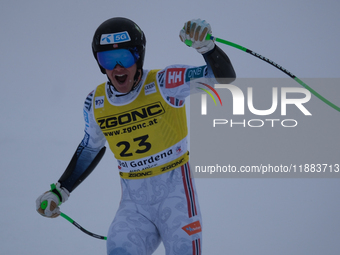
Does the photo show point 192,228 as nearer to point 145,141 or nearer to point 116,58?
point 145,141

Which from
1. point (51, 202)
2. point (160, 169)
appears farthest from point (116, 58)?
point (51, 202)

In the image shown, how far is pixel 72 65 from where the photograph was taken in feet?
20.3

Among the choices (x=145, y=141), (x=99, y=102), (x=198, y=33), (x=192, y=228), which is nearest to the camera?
(x=198, y=33)

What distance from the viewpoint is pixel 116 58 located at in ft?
8.99

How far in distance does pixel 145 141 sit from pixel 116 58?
1.78 ft

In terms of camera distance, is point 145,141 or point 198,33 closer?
point 198,33

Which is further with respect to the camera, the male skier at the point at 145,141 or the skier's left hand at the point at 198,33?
the male skier at the point at 145,141

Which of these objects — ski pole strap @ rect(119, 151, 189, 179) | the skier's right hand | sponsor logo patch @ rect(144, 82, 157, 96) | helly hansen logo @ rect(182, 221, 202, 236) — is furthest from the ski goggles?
helly hansen logo @ rect(182, 221, 202, 236)

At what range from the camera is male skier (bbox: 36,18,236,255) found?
105 inches

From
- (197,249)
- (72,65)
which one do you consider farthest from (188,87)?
(72,65)

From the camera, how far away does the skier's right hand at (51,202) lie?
2.95 metres

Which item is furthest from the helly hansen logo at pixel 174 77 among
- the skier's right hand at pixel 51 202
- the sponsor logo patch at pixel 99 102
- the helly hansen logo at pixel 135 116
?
the skier's right hand at pixel 51 202

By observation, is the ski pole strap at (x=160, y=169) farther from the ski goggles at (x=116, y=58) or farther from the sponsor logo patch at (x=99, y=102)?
the ski goggles at (x=116, y=58)

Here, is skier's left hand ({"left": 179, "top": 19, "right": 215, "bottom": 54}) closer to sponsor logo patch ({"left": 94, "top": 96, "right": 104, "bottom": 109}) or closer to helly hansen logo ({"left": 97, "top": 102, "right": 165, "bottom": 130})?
helly hansen logo ({"left": 97, "top": 102, "right": 165, "bottom": 130})
